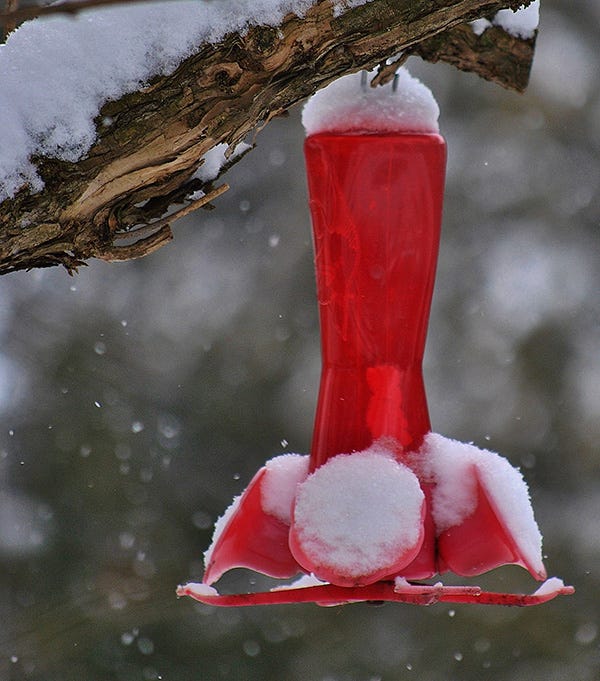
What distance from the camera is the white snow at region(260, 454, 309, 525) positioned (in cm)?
145

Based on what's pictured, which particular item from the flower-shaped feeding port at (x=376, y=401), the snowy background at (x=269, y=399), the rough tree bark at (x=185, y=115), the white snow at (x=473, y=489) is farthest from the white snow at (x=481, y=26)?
the snowy background at (x=269, y=399)

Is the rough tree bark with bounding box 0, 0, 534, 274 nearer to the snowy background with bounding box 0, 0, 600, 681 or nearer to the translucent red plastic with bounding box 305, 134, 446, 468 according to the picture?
the translucent red plastic with bounding box 305, 134, 446, 468

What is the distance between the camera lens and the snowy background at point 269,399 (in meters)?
5.34

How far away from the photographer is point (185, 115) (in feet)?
3.66

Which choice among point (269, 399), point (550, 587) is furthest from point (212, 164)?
point (269, 399)

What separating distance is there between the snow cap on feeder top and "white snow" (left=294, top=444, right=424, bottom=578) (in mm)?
449

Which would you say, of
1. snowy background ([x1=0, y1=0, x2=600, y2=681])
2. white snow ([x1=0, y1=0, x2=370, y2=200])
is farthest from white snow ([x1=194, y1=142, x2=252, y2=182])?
snowy background ([x1=0, y1=0, x2=600, y2=681])

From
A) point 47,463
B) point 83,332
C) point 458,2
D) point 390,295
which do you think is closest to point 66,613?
point 47,463

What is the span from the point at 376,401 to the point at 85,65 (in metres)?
0.61

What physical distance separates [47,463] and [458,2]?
4.57 m

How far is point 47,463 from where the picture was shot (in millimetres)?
5367

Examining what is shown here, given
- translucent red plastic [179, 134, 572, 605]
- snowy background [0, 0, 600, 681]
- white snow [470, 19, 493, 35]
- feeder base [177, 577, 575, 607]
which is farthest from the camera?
snowy background [0, 0, 600, 681]

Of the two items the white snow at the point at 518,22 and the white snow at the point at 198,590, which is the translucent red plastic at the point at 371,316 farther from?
the white snow at the point at 518,22

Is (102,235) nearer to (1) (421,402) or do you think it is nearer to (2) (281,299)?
(1) (421,402)
